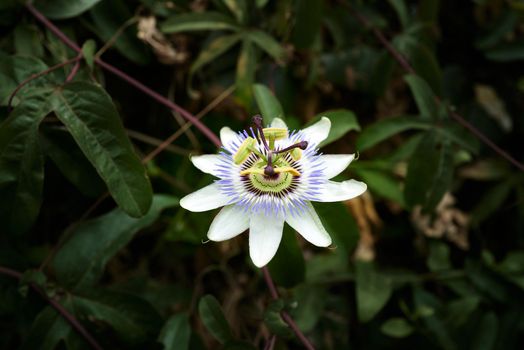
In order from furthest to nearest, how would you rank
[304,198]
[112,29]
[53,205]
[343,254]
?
1. [53,205]
2. [112,29]
3. [343,254]
4. [304,198]

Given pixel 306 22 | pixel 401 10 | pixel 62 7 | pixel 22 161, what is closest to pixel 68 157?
pixel 22 161

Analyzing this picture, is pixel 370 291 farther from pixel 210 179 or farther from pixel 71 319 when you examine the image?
pixel 71 319

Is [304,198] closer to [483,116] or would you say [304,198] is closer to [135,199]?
[135,199]

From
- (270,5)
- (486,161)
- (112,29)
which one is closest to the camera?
(112,29)

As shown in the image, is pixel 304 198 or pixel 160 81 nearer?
pixel 304 198

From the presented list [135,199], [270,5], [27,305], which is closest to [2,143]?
[135,199]
